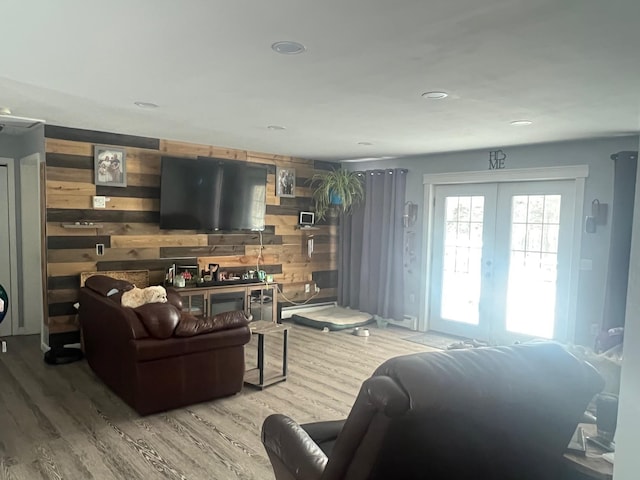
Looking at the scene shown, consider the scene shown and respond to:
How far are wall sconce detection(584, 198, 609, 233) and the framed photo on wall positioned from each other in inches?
146

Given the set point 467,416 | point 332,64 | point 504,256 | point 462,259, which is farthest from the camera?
point 462,259

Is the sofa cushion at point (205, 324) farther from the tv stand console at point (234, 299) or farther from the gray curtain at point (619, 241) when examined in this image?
the gray curtain at point (619, 241)

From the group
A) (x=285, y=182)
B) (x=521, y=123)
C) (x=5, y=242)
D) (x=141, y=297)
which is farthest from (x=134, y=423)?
(x=285, y=182)

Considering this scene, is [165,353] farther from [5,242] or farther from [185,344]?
[5,242]

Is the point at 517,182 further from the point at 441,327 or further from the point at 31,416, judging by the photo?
the point at 31,416

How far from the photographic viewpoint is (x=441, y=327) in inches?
249

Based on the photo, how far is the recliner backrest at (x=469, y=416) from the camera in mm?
1264

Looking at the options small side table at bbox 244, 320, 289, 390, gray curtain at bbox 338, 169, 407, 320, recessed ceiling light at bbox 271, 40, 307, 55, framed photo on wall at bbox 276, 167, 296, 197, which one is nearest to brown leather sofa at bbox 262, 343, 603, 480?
recessed ceiling light at bbox 271, 40, 307, 55

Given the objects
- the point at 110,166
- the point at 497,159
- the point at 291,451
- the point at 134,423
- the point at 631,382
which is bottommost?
the point at 134,423

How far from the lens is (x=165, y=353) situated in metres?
3.53

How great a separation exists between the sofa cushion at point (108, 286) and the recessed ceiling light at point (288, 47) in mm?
2483

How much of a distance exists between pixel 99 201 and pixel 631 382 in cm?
509

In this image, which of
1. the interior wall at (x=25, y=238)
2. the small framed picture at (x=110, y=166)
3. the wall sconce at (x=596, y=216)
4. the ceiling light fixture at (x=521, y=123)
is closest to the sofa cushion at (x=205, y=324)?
the small framed picture at (x=110, y=166)

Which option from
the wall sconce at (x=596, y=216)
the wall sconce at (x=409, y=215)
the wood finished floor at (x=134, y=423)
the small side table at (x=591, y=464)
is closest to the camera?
the small side table at (x=591, y=464)
